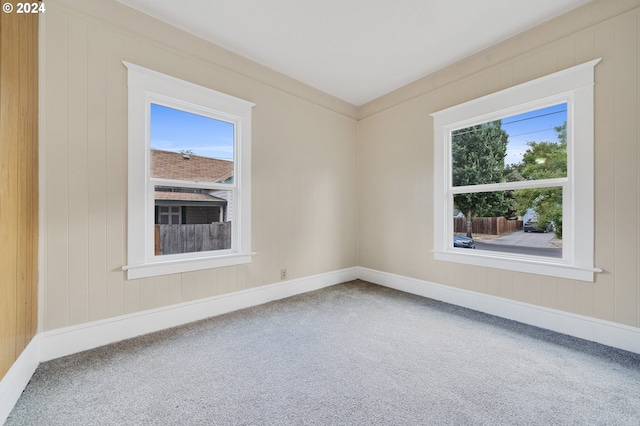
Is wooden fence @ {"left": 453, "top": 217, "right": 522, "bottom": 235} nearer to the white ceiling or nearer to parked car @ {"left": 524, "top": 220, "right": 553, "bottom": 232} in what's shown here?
parked car @ {"left": 524, "top": 220, "right": 553, "bottom": 232}

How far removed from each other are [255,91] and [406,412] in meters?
3.18

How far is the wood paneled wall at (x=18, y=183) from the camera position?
1.38 meters

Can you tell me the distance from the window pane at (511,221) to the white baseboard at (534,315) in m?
0.51

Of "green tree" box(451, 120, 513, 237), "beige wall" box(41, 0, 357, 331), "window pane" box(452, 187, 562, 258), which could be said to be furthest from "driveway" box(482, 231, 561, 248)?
"beige wall" box(41, 0, 357, 331)

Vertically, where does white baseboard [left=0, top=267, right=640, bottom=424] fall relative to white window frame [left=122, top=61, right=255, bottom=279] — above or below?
below

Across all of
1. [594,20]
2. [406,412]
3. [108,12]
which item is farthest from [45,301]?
[594,20]

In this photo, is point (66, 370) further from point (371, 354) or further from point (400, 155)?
point (400, 155)

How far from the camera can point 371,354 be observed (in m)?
1.99

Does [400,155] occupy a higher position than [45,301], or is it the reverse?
[400,155]

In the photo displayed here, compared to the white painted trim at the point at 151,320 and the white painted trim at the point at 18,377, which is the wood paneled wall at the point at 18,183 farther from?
the white painted trim at the point at 151,320

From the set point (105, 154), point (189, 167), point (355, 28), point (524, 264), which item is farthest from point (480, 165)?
point (105, 154)

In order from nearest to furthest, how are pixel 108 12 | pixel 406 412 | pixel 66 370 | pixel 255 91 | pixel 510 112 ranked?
pixel 406 412 → pixel 66 370 → pixel 108 12 → pixel 510 112 → pixel 255 91

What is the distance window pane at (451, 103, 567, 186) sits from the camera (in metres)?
2.44

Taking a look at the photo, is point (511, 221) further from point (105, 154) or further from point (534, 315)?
point (105, 154)
